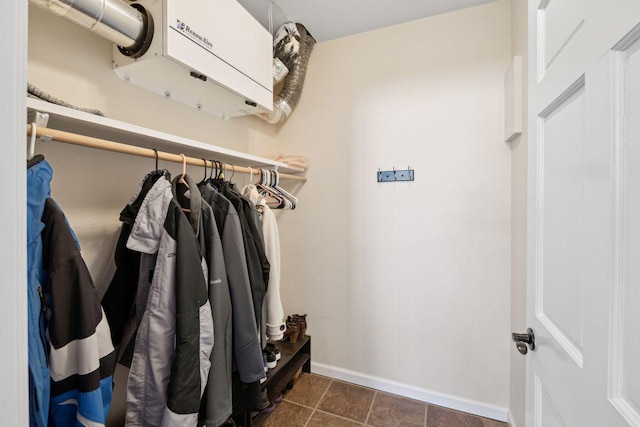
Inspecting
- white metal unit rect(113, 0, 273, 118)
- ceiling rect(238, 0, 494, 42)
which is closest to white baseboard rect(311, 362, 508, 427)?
white metal unit rect(113, 0, 273, 118)

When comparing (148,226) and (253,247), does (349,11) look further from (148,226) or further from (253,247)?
(148,226)

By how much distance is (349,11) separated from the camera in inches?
70.0

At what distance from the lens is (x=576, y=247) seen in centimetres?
63

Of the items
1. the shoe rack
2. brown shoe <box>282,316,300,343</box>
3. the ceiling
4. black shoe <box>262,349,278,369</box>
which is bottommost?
the shoe rack

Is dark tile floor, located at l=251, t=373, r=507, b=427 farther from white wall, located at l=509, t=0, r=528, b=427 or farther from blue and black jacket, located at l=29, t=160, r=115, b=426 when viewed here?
blue and black jacket, located at l=29, t=160, r=115, b=426

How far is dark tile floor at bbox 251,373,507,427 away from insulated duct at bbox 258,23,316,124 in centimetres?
195

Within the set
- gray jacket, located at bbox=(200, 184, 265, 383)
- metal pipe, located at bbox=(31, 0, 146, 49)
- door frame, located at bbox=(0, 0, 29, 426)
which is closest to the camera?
door frame, located at bbox=(0, 0, 29, 426)

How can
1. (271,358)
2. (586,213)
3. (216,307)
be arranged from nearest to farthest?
(586,213), (216,307), (271,358)

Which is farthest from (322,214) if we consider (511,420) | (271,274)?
(511,420)

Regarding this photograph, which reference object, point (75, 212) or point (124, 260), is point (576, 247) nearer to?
point (124, 260)

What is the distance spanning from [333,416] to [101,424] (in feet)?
4.36

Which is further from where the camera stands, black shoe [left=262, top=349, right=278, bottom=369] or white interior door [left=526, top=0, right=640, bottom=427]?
black shoe [left=262, top=349, right=278, bottom=369]

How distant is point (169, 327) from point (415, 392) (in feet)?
5.50

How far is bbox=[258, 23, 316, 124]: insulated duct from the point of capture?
1823 mm
